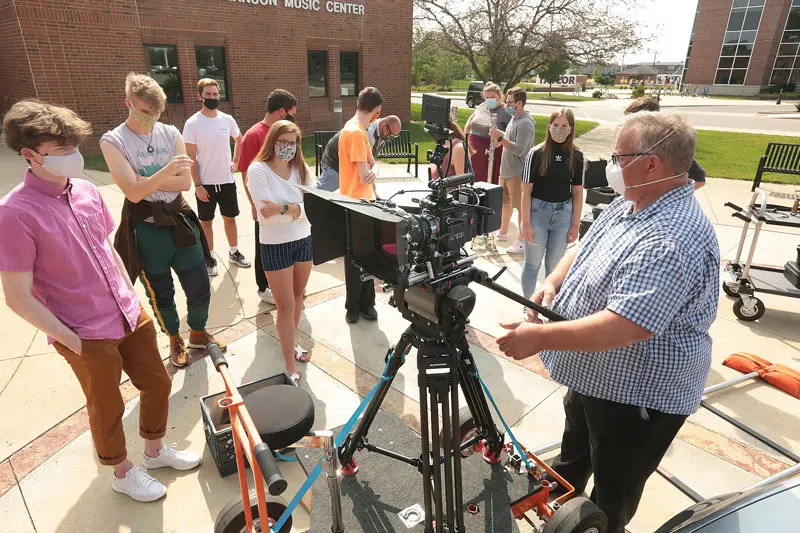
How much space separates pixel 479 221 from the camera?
2.05m

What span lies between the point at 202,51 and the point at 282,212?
12351 millimetres

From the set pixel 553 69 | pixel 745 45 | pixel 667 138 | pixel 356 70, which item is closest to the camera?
pixel 667 138

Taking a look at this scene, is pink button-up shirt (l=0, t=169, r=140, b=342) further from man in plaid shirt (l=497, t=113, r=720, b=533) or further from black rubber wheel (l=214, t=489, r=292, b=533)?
man in plaid shirt (l=497, t=113, r=720, b=533)

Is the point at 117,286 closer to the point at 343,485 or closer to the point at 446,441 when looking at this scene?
the point at 343,485

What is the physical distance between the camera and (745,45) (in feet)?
149

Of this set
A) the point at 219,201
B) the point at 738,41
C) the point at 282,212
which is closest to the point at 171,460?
the point at 282,212

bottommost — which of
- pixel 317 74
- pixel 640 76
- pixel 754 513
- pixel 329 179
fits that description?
pixel 754 513

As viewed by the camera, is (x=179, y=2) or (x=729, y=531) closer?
(x=729, y=531)

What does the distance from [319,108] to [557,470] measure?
15309 mm

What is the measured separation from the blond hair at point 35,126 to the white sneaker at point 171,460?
71.8 inches

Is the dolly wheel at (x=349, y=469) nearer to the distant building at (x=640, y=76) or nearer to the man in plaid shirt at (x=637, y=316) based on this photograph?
the man in plaid shirt at (x=637, y=316)

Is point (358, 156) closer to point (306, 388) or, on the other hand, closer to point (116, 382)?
point (306, 388)

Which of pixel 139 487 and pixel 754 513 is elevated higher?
pixel 754 513

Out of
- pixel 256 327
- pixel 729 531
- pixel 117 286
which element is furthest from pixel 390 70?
pixel 729 531
